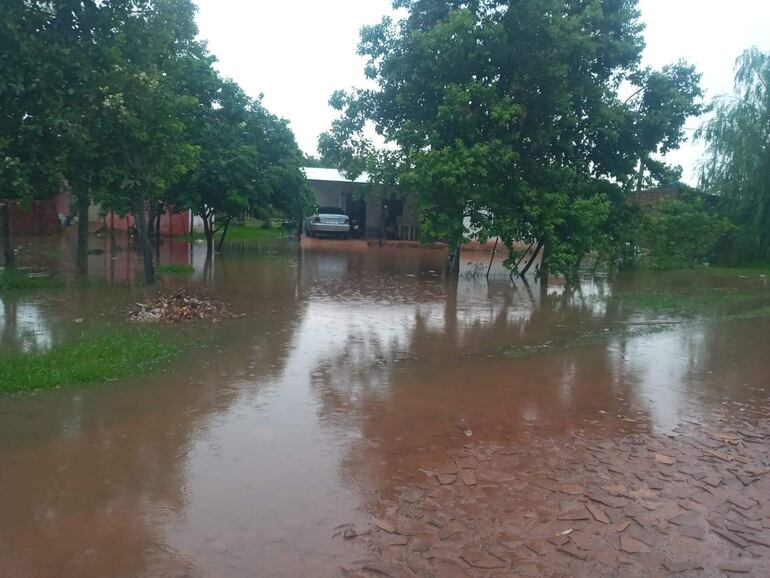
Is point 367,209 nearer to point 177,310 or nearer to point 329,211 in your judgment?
point 329,211

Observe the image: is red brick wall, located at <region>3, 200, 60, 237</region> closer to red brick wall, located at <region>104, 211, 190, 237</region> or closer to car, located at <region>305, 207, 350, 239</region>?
red brick wall, located at <region>104, 211, 190, 237</region>

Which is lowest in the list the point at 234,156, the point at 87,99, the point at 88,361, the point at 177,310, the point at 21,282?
the point at 88,361

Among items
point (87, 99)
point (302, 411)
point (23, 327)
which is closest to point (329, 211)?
point (23, 327)

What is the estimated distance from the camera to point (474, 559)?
3.93m

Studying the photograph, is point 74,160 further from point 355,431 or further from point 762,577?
point 762,577

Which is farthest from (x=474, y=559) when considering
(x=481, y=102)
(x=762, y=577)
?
(x=481, y=102)

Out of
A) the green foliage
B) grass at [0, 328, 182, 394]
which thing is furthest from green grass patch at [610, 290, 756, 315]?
grass at [0, 328, 182, 394]

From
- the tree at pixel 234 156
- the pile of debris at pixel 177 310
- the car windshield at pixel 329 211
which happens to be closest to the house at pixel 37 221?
the tree at pixel 234 156

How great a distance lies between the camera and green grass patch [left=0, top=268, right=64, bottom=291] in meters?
13.2

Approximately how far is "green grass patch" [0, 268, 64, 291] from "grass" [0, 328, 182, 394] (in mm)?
5068

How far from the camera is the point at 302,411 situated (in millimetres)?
6594

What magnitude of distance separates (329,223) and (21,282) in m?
20.8

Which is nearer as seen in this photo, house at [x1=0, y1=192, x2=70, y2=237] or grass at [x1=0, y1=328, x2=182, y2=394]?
grass at [x1=0, y1=328, x2=182, y2=394]

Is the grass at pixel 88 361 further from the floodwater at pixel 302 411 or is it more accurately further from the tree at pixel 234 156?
the tree at pixel 234 156
